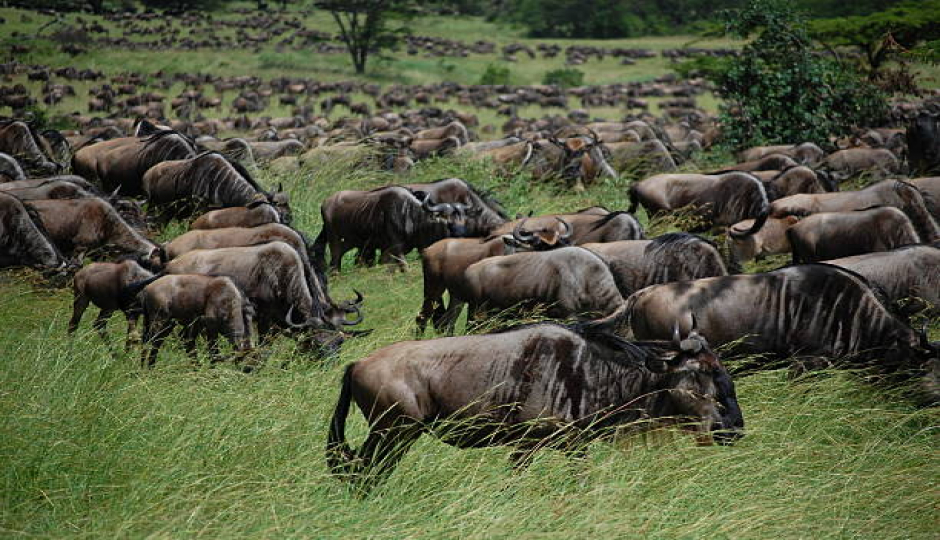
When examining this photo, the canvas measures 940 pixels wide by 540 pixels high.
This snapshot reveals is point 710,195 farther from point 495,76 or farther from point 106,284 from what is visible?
point 495,76

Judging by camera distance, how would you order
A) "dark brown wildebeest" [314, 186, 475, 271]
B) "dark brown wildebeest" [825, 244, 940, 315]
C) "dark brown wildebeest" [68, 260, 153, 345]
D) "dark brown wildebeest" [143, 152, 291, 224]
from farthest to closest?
"dark brown wildebeest" [143, 152, 291, 224], "dark brown wildebeest" [314, 186, 475, 271], "dark brown wildebeest" [68, 260, 153, 345], "dark brown wildebeest" [825, 244, 940, 315]

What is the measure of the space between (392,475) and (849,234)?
5671mm

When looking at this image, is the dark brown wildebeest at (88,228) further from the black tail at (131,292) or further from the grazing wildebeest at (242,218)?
the black tail at (131,292)

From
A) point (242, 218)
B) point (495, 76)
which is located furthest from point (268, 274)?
point (495, 76)

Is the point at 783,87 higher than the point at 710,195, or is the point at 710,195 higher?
the point at 783,87

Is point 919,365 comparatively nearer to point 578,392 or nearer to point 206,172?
point 578,392

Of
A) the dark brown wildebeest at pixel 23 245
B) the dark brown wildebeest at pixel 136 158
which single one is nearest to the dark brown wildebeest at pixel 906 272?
the dark brown wildebeest at pixel 23 245

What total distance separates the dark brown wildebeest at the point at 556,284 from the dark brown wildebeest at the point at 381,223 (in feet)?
8.62

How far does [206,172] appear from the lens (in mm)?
10008

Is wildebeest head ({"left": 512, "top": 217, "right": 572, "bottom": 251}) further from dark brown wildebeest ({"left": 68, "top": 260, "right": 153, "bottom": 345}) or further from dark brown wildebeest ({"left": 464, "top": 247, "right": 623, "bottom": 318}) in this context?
dark brown wildebeest ({"left": 68, "top": 260, "right": 153, "bottom": 345})

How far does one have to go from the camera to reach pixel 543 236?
7664 millimetres

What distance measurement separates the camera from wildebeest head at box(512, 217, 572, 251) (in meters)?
7.20

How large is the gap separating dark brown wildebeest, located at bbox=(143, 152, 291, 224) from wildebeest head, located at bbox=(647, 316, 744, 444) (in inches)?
A: 249

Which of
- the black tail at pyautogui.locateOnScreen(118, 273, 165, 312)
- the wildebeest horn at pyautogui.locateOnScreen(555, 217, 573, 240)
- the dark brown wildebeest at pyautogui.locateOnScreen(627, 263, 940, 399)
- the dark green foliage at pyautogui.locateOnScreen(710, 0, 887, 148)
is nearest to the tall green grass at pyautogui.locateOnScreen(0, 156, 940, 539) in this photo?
the dark brown wildebeest at pyautogui.locateOnScreen(627, 263, 940, 399)
